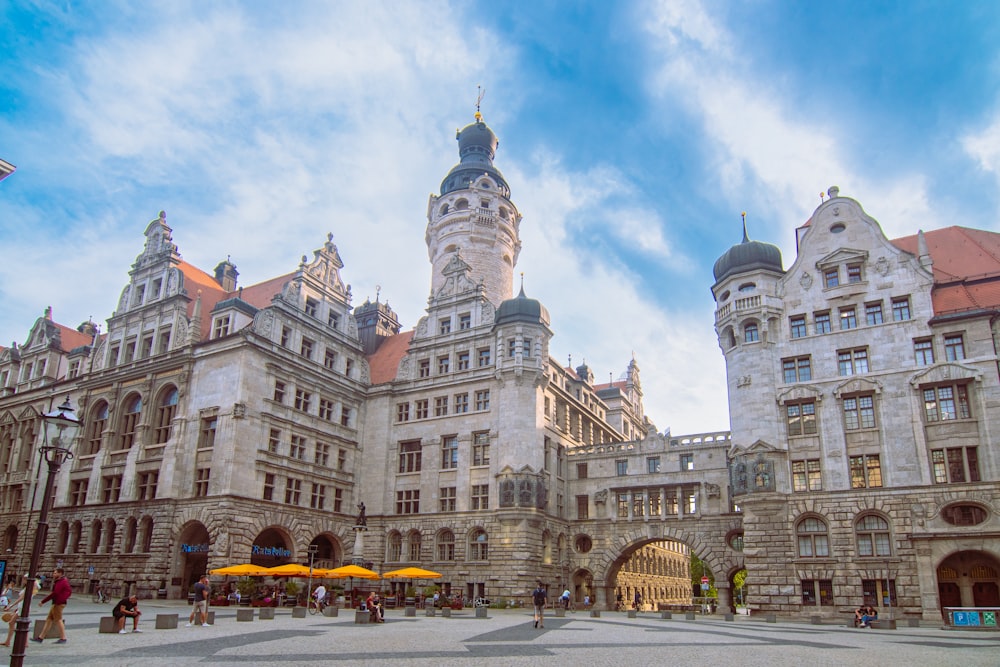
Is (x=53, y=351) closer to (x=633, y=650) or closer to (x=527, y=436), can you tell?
(x=527, y=436)

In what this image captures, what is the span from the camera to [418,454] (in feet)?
183

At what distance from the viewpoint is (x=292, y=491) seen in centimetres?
4991

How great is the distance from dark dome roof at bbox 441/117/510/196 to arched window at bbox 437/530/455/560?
112ft

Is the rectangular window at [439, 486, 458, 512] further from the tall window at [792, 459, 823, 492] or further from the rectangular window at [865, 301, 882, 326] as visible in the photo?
the rectangular window at [865, 301, 882, 326]

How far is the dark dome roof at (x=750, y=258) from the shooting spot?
46.3 m

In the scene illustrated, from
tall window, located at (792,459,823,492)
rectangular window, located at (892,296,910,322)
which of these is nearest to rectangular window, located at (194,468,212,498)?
tall window, located at (792,459,823,492)

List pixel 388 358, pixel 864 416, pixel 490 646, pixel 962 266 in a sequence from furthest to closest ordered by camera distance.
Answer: pixel 388 358 → pixel 962 266 → pixel 864 416 → pixel 490 646

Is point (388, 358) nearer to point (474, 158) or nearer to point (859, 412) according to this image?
point (474, 158)

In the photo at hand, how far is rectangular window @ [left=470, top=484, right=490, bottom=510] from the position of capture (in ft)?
168

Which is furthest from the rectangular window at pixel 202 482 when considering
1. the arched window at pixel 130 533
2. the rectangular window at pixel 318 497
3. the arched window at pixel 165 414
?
the rectangular window at pixel 318 497

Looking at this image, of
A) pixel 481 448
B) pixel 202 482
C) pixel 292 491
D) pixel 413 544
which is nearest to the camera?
pixel 202 482

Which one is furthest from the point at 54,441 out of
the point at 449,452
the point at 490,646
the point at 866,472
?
the point at 449,452

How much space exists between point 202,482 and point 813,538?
36.5 metres

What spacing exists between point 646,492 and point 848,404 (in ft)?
51.4
